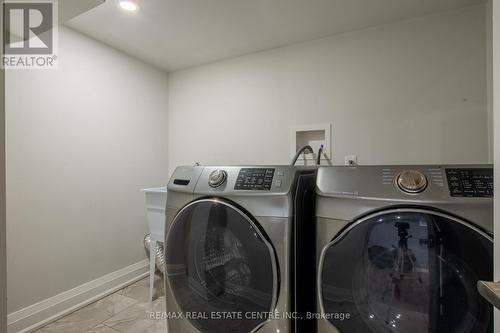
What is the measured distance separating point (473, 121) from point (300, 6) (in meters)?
1.25

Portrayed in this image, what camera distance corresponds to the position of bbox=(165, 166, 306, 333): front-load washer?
36.6 inches

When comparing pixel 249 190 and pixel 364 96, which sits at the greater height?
pixel 364 96

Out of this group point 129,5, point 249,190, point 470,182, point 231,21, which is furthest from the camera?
point 231,21

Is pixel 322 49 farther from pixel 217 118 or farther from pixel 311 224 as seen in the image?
pixel 311 224

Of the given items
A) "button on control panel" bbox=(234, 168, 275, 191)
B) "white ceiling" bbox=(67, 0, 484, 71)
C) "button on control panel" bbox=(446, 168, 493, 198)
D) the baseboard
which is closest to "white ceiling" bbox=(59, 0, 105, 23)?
"white ceiling" bbox=(67, 0, 484, 71)

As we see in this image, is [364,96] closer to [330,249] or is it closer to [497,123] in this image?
[330,249]

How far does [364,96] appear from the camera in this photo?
5.78 feet

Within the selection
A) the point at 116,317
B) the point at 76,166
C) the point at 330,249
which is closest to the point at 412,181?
the point at 330,249

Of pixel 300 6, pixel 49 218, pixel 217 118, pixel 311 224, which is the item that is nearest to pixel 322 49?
pixel 300 6

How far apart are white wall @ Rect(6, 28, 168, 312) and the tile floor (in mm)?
212

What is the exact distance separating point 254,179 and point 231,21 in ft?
4.09

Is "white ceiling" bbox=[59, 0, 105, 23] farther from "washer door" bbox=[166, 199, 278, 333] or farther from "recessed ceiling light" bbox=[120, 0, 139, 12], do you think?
"washer door" bbox=[166, 199, 278, 333]

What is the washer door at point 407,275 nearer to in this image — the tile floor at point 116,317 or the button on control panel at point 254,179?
the button on control panel at point 254,179

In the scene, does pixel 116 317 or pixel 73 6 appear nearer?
pixel 73 6
